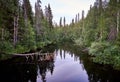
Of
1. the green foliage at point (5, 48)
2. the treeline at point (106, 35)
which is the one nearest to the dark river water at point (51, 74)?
the treeline at point (106, 35)

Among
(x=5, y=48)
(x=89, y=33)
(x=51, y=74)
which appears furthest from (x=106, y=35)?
(x=51, y=74)

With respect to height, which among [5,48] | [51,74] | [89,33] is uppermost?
[89,33]

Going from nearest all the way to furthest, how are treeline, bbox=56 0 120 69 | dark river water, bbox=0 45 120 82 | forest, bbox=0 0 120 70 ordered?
dark river water, bbox=0 45 120 82
treeline, bbox=56 0 120 69
forest, bbox=0 0 120 70

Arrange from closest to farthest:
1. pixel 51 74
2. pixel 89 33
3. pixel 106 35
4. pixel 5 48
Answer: pixel 51 74 → pixel 5 48 → pixel 106 35 → pixel 89 33

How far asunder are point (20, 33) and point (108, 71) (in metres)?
22.6

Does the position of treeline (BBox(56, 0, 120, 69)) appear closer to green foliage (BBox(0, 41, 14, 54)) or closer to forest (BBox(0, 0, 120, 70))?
forest (BBox(0, 0, 120, 70))

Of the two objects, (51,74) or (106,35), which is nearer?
(51,74)

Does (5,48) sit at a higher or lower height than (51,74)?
higher

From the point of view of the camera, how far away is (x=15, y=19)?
37531 millimetres

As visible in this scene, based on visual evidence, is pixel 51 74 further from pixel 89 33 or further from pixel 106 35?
pixel 89 33

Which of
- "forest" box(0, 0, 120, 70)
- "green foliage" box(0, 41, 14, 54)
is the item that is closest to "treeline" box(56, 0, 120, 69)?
"forest" box(0, 0, 120, 70)

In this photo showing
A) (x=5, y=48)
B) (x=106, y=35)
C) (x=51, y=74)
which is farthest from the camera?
(x=106, y=35)

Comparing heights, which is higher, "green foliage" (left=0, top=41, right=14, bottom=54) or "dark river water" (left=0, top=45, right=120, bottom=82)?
"green foliage" (left=0, top=41, right=14, bottom=54)

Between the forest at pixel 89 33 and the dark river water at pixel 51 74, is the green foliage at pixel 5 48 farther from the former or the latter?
the dark river water at pixel 51 74
